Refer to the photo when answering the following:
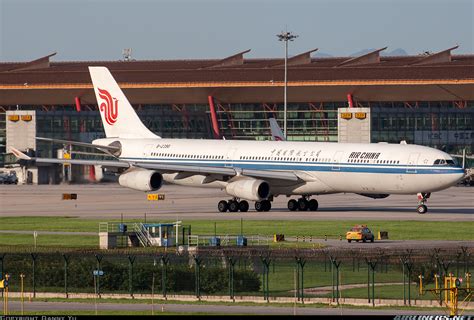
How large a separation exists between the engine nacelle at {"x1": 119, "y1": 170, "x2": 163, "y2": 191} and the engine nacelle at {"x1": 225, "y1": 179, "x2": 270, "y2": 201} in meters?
Answer: 5.45

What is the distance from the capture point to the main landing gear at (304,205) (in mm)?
92250

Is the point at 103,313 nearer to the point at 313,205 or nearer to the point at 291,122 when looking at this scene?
the point at 313,205

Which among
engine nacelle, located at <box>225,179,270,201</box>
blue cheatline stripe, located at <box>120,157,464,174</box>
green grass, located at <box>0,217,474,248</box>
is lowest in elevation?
green grass, located at <box>0,217,474,248</box>

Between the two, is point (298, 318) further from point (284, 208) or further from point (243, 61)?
point (243, 61)

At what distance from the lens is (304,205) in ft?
303

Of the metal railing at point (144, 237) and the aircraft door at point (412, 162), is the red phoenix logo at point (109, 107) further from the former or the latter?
the metal railing at point (144, 237)

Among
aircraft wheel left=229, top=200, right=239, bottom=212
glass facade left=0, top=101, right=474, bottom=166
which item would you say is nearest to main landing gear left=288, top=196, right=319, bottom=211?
aircraft wheel left=229, top=200, right=239, bottom=212

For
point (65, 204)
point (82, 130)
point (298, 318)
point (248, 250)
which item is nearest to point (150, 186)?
point (65, 204)

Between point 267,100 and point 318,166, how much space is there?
68945 mm

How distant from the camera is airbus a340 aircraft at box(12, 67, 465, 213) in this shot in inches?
3332

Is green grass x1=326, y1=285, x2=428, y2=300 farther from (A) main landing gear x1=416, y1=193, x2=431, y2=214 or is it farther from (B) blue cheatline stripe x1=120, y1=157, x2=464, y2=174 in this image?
(A) main landing gear x1=416, y1=193, x2=431, y2=214

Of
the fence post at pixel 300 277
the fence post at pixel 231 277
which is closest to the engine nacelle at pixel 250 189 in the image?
the fence post at pixel 300 277

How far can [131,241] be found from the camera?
69500 millimetres

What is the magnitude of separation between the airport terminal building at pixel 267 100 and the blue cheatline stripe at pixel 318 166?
4497 cm
